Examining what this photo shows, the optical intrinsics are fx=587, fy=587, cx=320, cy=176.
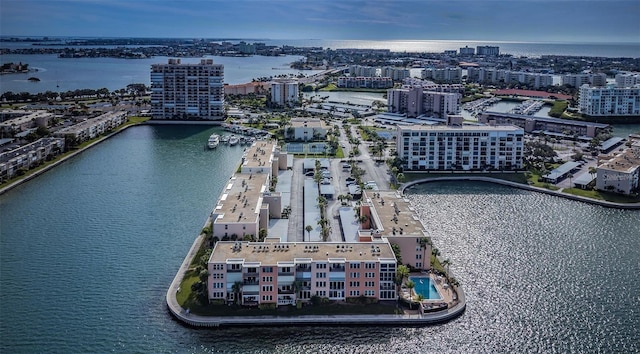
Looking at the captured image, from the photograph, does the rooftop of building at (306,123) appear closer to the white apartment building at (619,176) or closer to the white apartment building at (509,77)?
the white apartment building at (619,176)

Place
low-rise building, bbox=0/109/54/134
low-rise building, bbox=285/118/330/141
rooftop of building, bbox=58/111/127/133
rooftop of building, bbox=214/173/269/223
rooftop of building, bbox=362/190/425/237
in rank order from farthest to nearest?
1. low-rise building, bbox=285/118/330/141
2. rooftop of building, bbox=58/111/127/133
3. low-rise building, bbox=0/109/54/134
4. rooftop of building, bbox=214/173/269/223
5. rooftop of building, bbox=362/190/425/237

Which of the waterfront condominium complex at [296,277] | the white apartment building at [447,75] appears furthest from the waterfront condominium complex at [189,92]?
the white apartment building at [447,75]

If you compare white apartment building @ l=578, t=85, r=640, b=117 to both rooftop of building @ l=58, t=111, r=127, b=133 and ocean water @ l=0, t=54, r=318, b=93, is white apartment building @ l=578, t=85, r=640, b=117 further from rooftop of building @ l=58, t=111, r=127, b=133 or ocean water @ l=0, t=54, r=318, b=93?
ocean water @ l=0, t=54, r=318, b=93

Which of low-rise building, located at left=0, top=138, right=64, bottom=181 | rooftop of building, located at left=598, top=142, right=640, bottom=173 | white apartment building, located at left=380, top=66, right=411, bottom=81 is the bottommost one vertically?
low-rise building, located at left=0, top=138, right=64, bottom=181

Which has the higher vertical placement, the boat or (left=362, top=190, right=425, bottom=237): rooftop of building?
the boat

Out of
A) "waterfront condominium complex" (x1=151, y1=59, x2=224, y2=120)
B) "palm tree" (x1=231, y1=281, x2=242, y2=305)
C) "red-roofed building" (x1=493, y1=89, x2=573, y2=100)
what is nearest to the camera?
"palm tree" (x1=231, y1=281, x2=242, y2=305)

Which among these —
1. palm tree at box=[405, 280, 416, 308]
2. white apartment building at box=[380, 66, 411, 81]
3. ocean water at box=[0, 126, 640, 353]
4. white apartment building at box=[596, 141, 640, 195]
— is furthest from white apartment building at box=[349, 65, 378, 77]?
palm tree at box=[405, 280, 416, 308]

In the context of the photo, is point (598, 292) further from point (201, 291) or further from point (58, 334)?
point (58, 334)
